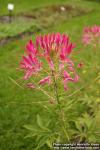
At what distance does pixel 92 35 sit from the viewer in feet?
14.4

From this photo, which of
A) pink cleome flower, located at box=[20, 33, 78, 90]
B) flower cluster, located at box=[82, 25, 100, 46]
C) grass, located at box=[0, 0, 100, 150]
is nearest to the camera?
pink cleome flower, located at box=[20, 33, 78, 90]

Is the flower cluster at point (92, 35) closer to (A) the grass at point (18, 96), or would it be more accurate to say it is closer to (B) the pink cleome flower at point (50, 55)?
(A) the grass at point (18, 96)

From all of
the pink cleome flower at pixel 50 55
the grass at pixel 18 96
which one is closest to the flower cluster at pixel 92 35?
the grass at pixel 18 96

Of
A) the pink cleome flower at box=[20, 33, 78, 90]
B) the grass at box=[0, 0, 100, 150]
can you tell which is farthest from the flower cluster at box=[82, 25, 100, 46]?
the pink cleome flower at box=[20, 33, 78, 90]

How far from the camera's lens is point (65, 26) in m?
10.8

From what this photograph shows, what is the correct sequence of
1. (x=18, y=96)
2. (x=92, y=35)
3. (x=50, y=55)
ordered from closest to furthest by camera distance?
(x=50, y=55), (x=92, y=35), (x=18, y=96)

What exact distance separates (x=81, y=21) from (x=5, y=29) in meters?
2.99

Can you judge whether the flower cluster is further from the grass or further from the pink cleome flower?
the pink cleome flower

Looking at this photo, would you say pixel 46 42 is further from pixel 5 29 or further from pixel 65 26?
pixel 65 26

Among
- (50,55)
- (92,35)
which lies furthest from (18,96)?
(50,55)

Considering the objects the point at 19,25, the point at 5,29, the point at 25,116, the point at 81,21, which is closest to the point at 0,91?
the point at 25,116

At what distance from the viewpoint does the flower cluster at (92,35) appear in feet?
14.1

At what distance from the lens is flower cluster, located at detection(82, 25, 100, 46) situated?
429cm

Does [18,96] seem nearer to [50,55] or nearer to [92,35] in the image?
[92,35]
